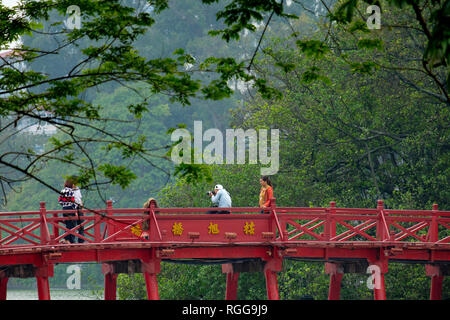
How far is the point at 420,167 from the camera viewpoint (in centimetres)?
3191

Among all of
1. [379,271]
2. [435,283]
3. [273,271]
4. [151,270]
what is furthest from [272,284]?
[435,283]

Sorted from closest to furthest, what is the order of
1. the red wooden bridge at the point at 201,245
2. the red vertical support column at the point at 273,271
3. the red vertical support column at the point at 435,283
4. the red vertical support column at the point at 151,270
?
the red wooden bridge at the point at 201,245, the red vertical support column at the point at 151,270, the red vertical support column at the point at 273,271, the red vertical support column at the point at 435,283

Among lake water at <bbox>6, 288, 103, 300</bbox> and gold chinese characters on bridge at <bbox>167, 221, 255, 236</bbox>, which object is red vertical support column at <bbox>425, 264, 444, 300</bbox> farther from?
lake water at <bbox>6, 288, 103, 300</bbox>

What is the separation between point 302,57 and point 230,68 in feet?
76.6

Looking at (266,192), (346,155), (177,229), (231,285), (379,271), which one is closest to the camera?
(177,229)

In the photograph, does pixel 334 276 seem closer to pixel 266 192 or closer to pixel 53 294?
pixel 266 192

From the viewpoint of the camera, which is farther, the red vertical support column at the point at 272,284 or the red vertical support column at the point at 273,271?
the red vertical support column at the point at 272,284

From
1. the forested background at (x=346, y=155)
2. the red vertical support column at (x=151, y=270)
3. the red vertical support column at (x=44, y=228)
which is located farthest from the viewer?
the forested background at (x=346, y=155)

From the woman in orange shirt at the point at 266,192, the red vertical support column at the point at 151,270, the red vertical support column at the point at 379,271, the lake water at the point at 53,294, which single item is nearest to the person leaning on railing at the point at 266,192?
the woman in orange shirt at the point at 266,192

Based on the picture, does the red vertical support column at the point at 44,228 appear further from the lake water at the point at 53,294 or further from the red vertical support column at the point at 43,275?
the lake water at the point at 53,294

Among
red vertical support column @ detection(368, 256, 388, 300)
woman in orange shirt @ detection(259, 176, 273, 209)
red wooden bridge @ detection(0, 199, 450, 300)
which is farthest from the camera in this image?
red vertical support column @ detection(368, 256, 388, 300)

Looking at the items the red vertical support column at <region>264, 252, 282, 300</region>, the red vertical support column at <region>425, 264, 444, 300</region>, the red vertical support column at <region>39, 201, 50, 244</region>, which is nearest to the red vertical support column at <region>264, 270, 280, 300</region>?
the red vertical support column at <region>264, 252, 282, 300</region>
